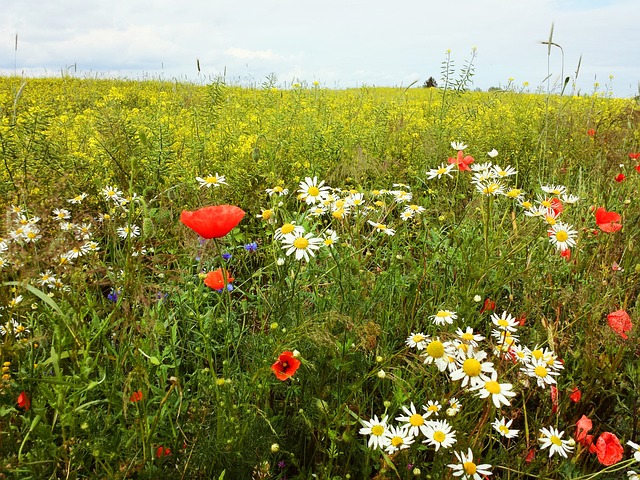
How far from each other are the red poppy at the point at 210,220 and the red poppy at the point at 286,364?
36 cm

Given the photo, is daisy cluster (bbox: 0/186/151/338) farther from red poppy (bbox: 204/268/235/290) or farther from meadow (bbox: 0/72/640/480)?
red poppy (bbox: 204/268/235/290)

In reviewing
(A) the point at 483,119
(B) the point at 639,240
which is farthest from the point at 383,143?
(B) the point at 639,240

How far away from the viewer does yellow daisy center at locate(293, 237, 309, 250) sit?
1389 mm

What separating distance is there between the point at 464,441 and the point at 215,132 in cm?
318

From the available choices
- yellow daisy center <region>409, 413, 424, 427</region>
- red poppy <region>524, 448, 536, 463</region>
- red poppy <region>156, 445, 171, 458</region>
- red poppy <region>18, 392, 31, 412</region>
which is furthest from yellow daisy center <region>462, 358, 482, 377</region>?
red poppy <region>18, 392, 31, 412</region>

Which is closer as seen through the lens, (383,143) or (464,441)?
(464,441)

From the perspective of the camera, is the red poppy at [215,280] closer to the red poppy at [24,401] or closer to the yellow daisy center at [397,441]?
the red poppy at [24,401]

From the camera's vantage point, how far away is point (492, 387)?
1.20m

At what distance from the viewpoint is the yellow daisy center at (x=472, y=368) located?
121 centimetres

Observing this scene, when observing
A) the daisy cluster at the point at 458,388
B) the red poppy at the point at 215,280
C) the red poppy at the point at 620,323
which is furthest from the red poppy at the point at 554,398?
the red poppy at the point at 215,280

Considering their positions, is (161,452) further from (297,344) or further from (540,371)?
(540,371)

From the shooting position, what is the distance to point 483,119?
495 centimetres

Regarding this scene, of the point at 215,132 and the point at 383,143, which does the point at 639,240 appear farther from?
the point at 215,132

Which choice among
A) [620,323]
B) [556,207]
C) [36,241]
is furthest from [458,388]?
[36,241]
